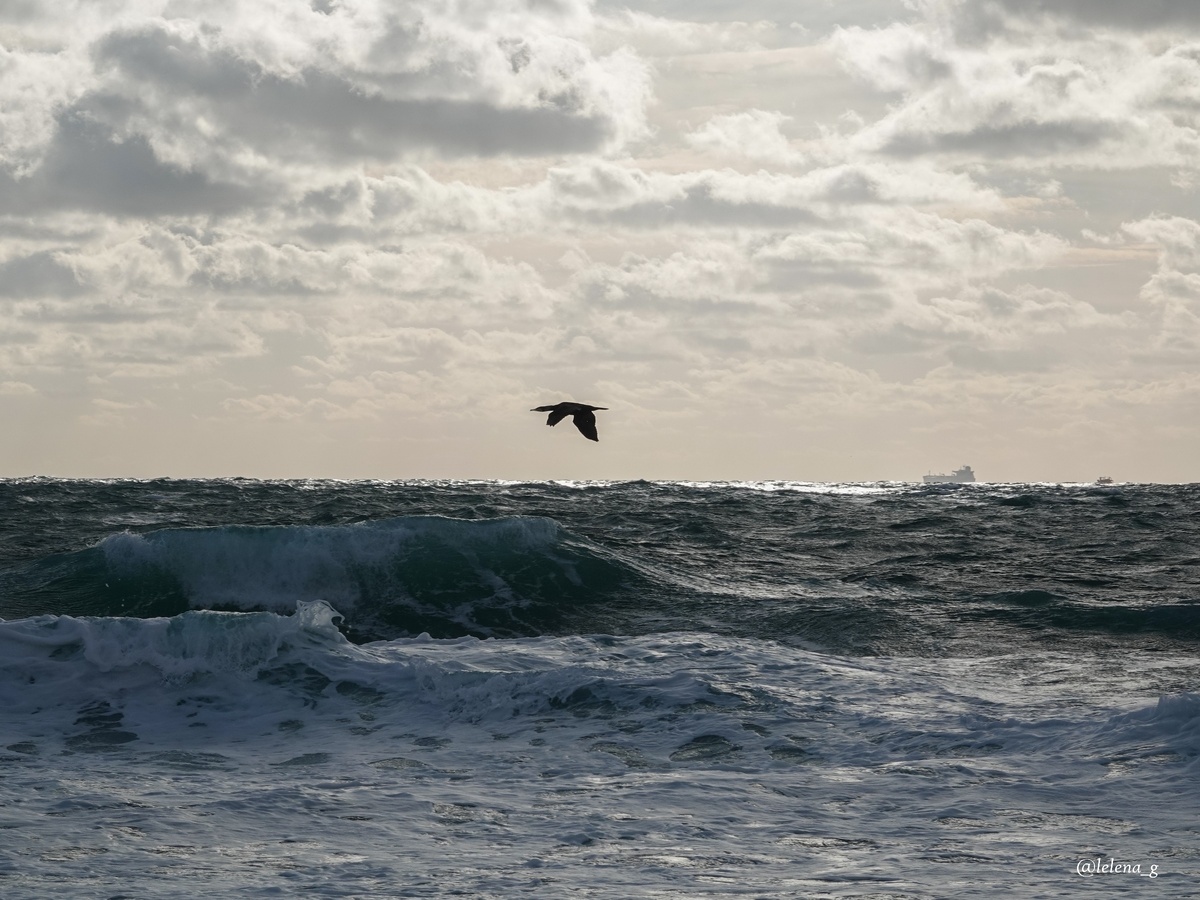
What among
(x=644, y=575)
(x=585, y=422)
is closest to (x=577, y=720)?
(x=585, y=422)

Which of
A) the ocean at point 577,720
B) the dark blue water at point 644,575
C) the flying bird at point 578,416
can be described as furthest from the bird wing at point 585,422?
the dark blue water at point 644,575

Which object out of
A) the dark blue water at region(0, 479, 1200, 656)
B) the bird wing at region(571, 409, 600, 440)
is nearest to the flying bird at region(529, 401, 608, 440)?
the bird wing at region(571, 409, 600, 440)

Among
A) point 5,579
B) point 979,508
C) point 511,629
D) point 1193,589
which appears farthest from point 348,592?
point 979,508

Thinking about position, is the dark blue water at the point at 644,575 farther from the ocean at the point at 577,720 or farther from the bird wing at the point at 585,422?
the bird wing at the point at 585,422

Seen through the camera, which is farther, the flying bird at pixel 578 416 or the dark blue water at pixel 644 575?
the dark blue water at pixel 644 575

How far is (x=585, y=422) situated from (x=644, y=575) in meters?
9.57

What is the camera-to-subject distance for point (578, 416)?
9984 millimetres

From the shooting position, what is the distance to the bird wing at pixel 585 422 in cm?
980

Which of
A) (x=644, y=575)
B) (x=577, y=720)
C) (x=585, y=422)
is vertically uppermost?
(x=585, y=422)

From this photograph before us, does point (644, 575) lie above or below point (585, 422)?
below

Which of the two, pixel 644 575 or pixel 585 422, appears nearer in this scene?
pixel 585 422

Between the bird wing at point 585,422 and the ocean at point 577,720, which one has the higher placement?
the bird wing at point 585,422

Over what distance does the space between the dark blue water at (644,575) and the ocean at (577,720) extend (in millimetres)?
90

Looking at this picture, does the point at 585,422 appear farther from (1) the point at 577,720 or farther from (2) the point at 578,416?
(1) the point at 577,720
